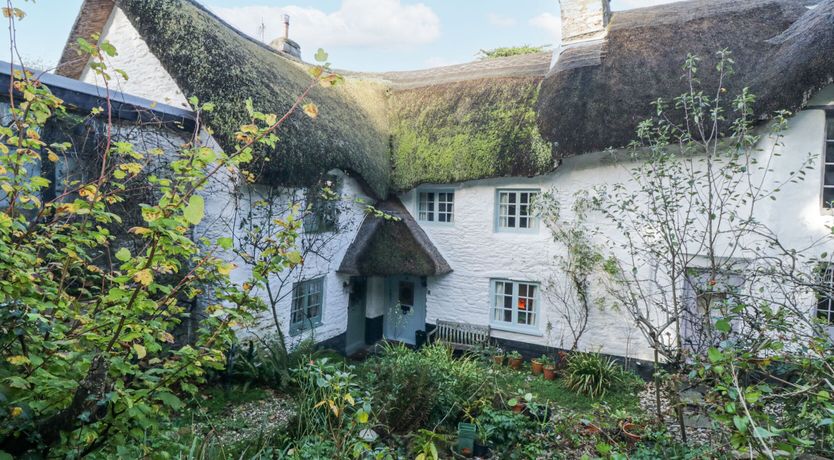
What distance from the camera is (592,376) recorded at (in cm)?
852

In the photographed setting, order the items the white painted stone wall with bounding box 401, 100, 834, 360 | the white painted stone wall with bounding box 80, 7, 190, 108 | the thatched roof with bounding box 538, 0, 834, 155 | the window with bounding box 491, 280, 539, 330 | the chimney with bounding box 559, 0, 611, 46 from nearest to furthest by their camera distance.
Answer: the thatched roof with bounding box 538, 0, 834, 155 → the white painted stone wall with bounding box 401, 100, 834, 360 → the white painted stone wall with bounding box 80, 7, 190, 108 → the window with bounding box 491, 280, 539, 330 → the chimney with bounding box 559, 0, 611, 46

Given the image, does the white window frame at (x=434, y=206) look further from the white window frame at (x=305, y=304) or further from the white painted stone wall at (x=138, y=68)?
the white painted stone wall at (x=138, y=68)

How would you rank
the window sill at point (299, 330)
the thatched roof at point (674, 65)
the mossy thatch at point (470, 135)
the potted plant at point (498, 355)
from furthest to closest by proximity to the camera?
the mossy thatch at point (470, 135)
the potted plant at point (498, 355)
the window sill at point (299, 330)
the thatched roof at point (674, 65)

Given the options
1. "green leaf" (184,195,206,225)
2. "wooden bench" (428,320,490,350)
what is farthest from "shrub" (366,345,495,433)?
"green leaf" (184,195,206,225)

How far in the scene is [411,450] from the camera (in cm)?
517

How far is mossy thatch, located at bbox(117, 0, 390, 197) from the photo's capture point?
798cm

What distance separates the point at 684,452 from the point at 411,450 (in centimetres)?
280

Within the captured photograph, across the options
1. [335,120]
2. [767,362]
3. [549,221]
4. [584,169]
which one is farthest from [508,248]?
[767,362]

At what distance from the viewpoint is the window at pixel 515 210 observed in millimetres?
10469

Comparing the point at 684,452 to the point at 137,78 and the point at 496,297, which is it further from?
the point at 137,78

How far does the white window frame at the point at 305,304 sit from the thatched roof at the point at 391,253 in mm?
690

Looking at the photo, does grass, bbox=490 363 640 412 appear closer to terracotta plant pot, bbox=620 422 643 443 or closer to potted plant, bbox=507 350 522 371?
potted plant, bbox=507 350 522 371

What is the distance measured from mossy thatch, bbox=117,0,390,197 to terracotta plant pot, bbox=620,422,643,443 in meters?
6.42

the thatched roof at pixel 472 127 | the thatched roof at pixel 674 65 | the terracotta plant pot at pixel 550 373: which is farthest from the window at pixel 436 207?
the terracotta plant pot at pixel 550 373
